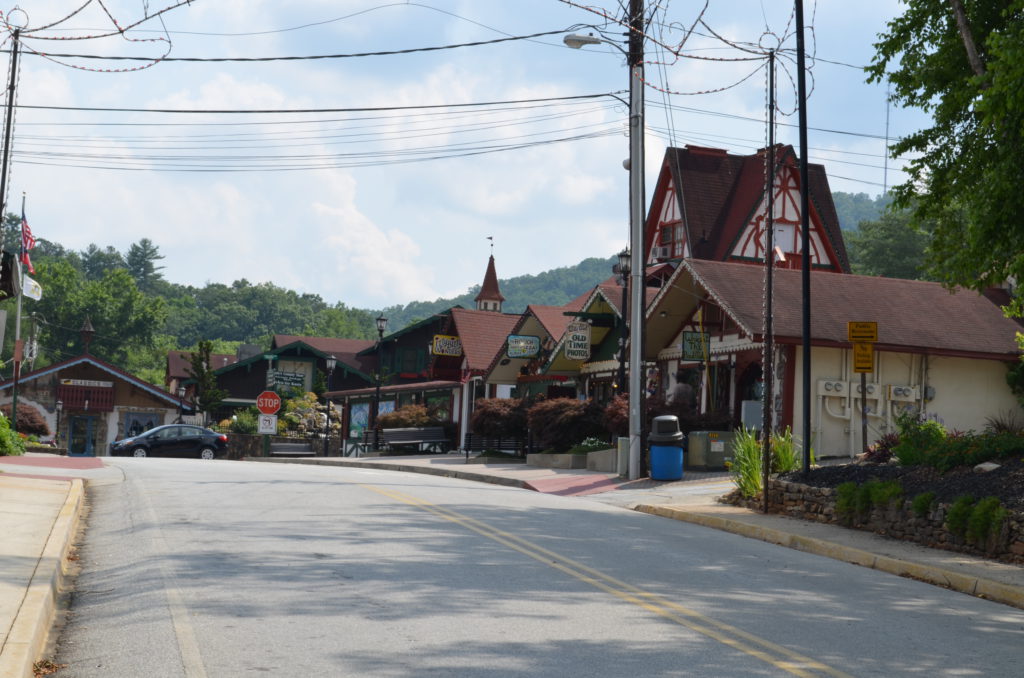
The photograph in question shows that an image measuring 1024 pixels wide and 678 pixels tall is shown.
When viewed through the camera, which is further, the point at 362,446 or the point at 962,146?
the point at 362,446

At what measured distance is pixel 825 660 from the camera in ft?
23.1

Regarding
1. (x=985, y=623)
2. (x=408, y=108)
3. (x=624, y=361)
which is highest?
(x=408, y=108)

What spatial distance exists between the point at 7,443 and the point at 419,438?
19922 millimetres

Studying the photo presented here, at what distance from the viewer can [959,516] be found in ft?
44.1

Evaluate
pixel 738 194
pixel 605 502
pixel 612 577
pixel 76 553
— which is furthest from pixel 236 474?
pixel 738 194

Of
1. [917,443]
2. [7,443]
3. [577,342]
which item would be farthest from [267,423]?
[917,443]

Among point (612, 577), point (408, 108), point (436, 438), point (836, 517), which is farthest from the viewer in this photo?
point (436, 438)

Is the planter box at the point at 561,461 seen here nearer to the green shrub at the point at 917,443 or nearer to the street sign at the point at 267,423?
the green shrub at the point at 917,443

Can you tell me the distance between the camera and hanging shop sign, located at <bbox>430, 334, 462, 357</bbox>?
48156 mm

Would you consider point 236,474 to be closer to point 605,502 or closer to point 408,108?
point 605,502

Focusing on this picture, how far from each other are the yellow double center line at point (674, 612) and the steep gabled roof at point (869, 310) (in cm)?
1544

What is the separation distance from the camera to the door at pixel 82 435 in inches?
2336

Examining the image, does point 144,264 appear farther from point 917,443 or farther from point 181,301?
point 917,443

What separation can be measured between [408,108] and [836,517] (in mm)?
16506
